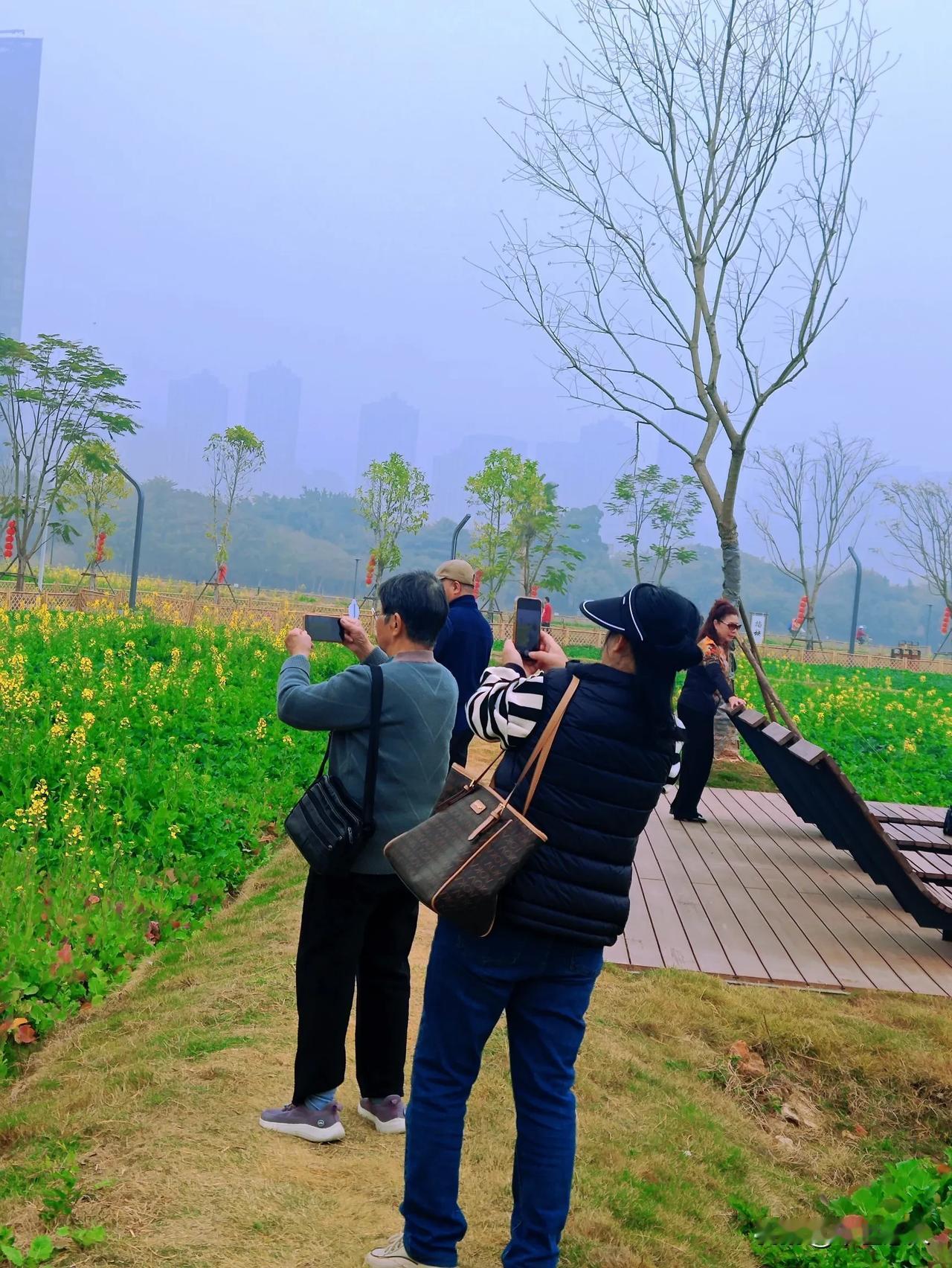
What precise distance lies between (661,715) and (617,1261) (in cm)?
132

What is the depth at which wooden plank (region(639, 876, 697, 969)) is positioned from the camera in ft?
16.4

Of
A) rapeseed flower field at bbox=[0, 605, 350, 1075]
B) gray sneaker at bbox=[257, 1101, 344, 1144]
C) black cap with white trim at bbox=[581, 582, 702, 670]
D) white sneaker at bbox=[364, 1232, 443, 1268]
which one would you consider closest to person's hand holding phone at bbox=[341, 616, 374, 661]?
black cap with white trim at bbox=[581, 582, 702, 670]

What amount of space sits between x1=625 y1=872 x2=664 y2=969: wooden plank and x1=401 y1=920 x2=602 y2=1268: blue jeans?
2.48 m

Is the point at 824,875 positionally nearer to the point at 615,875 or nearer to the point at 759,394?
the point at 615,875

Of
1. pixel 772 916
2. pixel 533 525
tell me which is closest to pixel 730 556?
pixel 772 916

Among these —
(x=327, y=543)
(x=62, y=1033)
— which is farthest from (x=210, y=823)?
(x=327, y=543)

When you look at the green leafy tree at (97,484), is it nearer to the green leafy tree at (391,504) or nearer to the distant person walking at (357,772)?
the green leafy tree at (391,504)

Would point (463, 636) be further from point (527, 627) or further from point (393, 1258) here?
point (393, 1258)

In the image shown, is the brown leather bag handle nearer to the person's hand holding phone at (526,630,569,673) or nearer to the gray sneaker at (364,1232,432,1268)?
the person's hand holding phone at (526,630,569,673)

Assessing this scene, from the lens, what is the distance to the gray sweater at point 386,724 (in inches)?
114

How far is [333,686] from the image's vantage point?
9.50 feet

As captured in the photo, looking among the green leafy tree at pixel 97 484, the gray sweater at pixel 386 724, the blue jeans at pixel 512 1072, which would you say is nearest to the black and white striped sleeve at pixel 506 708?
the blue jeans at pixel 512 1072

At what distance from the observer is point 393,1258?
2416mm

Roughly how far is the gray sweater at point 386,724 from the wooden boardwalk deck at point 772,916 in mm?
2241
